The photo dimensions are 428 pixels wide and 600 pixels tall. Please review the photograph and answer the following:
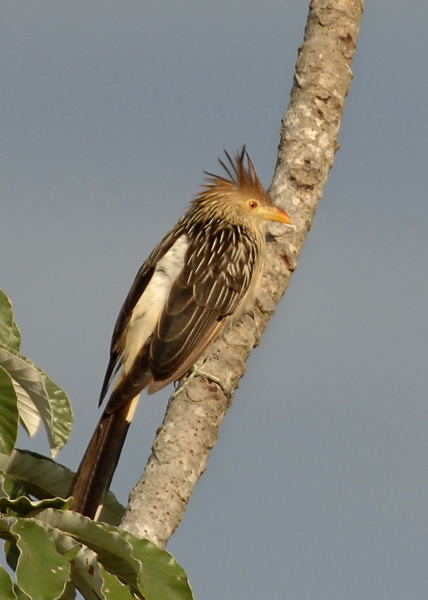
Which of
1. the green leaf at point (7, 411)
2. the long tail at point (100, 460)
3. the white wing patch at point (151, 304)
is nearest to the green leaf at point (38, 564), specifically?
the green leaf at point (7, 411)

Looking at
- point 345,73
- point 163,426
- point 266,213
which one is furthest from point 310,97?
point 163,426

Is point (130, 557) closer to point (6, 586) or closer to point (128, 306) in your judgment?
point (6, 586)

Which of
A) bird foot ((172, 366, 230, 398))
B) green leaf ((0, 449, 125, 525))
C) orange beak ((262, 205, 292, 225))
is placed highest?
orange beak ((262, 205, 292, 225))

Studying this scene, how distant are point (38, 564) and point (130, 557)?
0.30 metres

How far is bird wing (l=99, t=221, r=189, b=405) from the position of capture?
657cm

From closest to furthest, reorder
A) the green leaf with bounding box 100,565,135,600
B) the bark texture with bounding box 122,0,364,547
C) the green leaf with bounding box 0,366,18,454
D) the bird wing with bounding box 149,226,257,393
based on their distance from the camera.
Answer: the green leaf with bounding box 100,565,135,600 → the green leaf with bounding box 0,366,18,454 → the bark texture with bounding box 122,0,364,547 → the bird wing with bounding box 149,226,257,393

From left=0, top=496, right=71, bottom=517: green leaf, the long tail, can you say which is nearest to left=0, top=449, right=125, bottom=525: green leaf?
the long tail

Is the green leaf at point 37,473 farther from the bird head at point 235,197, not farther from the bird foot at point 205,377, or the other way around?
the bird head at point 235,197

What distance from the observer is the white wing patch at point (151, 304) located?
658cm

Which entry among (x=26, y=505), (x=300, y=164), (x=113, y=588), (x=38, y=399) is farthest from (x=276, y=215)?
(x=113, y=588)

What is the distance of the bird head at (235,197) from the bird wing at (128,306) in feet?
1.91

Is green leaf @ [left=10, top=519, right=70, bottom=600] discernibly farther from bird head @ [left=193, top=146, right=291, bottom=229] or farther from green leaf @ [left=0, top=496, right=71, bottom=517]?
bird head @ [left=193, top=146, right=291, bottom=229]

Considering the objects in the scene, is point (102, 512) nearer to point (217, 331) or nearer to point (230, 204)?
point (217, 331)

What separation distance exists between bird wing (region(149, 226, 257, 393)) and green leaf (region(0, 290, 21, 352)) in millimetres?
2579
